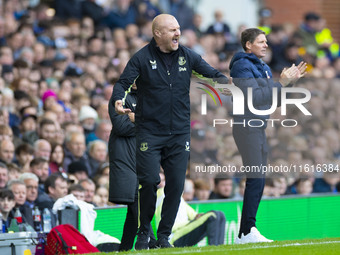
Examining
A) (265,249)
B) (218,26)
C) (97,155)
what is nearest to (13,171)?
(97,155)

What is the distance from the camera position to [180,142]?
347 inches

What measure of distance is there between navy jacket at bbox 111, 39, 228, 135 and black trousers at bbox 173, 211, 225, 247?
2.39 meters

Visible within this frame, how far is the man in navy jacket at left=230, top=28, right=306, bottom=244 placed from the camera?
365 inches

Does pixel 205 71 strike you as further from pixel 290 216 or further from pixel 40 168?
pixel 290 216

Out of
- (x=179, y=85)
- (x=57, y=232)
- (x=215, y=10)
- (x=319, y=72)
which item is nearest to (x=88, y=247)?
(x=57, y=232)

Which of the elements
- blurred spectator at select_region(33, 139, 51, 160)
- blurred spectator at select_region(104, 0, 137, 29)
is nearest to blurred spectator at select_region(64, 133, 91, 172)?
blurred spectator at select_region(33, 139, 51, 160)

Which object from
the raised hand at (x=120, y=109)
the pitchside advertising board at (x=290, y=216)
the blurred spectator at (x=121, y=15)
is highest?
the blurred spectator at (x=121, y=15)

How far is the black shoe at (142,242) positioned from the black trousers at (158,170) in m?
0.04

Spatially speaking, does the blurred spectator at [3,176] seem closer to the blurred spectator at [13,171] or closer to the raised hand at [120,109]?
the blurred spectator at [13,171]

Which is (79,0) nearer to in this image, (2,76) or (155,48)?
(2,76)

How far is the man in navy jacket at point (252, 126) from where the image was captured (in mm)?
9266

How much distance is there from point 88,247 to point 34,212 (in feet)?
4.11

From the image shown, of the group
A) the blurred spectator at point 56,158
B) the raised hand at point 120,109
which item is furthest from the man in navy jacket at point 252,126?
the blurred spectator at point 56,158

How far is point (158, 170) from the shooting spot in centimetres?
875
